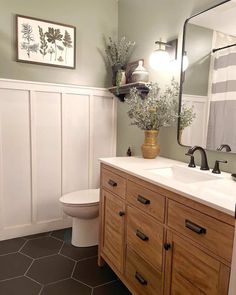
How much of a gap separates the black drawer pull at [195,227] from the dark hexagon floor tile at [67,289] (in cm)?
105

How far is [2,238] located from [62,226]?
0.60 metres

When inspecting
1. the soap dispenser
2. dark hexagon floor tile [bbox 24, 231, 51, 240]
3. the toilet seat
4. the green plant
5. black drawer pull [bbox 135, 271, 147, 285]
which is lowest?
dark hexagon floor tile [bbox 24, 231, 51, 240]

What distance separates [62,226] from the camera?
2688mm

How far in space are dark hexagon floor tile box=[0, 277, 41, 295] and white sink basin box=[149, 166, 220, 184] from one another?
119 cm

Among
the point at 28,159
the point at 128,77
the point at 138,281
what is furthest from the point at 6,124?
the point at 138,281

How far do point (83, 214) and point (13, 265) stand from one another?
688 millimetres

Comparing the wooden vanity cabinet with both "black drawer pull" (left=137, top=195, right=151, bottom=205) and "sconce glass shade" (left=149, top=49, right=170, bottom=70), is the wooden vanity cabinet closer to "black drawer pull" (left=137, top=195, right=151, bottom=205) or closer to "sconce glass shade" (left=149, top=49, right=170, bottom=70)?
"black drawer pull" (left=137, top=195, right=151, bottom=205)

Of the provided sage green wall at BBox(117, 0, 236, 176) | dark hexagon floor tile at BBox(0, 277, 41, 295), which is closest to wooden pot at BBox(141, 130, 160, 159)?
sage green wall at BBox(117, 0, 236, 176)

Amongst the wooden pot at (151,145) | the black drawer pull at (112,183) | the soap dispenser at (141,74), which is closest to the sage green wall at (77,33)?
the soap dispenser at (141,74)

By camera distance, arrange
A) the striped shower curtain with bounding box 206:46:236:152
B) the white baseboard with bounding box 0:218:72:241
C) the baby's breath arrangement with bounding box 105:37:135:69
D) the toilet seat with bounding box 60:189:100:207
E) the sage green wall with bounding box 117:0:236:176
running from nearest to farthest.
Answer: the striped shower curtain with bounding box 206:46:236:152
the sage green wall with bounding box 117:0:236:176
the toilet seat with bounding box 60:189:100:207
the white baseboard with bounding box 0:218:72:241
the baby's breath arrangement with bounding box 105:37:135:69

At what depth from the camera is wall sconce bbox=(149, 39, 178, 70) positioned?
193cm

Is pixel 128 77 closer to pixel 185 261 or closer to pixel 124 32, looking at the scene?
pixel 124 32

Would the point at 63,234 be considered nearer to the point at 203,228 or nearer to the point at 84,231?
the point at 84,231

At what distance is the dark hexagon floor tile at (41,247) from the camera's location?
2193mm
